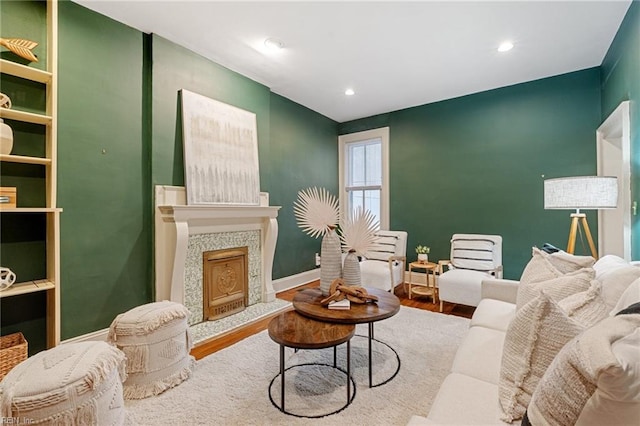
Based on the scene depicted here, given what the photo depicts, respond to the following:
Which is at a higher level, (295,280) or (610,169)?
(610,169)

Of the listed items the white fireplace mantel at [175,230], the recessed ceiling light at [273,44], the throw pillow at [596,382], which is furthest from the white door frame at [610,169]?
the white fireplace mantel at [175,230]

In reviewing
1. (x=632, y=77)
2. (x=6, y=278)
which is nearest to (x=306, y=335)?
(x=6, y=278)

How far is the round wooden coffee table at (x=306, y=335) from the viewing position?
1.60 metres

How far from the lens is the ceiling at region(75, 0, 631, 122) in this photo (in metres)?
2.40

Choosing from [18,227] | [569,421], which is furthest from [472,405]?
[18,227]

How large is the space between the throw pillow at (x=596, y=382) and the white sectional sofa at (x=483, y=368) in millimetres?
26

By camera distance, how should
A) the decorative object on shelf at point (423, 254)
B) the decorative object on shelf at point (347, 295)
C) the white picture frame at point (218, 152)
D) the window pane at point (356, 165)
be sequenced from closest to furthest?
the decorative object on shelf at point (347, 295), the white picture frame at point (218, 152), the decorative object on shelf at point (423, 254), the window pane at point (356, 165)

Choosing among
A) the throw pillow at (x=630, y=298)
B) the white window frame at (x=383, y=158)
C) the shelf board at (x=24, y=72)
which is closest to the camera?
the throw pillow at (x=630, y=298)

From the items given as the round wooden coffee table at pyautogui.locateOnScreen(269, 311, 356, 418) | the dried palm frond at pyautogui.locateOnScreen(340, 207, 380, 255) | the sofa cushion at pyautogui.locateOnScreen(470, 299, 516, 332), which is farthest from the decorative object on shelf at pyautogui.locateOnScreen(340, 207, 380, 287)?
the sofa cushion at pyautogui.locateOnScreen(470, 299, 516, 332)

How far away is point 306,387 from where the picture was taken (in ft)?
6.38

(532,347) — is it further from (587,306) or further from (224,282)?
(224,282)

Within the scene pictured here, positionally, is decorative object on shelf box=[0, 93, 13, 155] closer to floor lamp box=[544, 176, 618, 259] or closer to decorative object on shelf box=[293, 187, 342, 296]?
decorative object on shelf box=[293, 187, 342, 296]

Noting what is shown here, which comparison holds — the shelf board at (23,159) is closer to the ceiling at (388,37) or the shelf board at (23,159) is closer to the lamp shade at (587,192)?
the ceiling at (388,37)

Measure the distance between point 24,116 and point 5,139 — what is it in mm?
203
